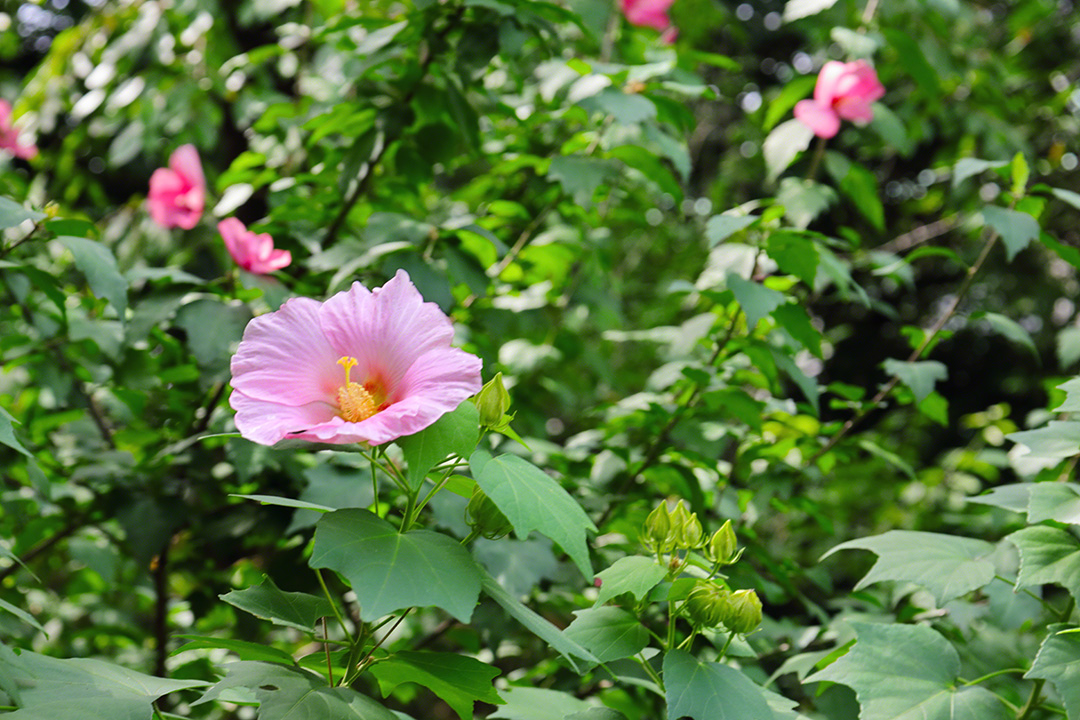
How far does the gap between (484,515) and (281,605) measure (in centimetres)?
24

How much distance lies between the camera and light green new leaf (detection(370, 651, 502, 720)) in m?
0.85

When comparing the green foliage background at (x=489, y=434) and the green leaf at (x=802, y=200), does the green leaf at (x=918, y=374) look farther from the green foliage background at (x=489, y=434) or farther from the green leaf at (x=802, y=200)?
the green leaf at (x=802, y=200)

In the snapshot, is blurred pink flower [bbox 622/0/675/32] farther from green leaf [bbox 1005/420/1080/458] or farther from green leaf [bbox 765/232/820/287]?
green leaf [bbox 1005/420/1080/458]

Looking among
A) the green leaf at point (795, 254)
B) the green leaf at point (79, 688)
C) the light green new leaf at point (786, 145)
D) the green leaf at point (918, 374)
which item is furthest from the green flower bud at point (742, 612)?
the light green new leaf at point (786, 145)

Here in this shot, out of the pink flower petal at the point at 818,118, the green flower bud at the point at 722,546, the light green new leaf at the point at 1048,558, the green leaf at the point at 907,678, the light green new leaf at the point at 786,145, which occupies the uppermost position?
the pink flower petal at the point at 818,118

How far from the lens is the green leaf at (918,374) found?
1.54m

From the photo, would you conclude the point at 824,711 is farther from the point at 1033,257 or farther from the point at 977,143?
the point at 1033,257

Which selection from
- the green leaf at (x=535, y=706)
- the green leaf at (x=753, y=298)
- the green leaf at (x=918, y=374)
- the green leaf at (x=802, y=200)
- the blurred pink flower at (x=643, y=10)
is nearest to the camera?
the green leaf at (x=535, y=706)

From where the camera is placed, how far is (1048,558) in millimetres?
1019

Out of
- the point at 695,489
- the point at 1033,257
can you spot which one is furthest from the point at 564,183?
the point at 1033,257

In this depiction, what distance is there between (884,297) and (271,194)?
4234mm

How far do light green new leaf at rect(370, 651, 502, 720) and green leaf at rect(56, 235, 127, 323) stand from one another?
2.32 feet

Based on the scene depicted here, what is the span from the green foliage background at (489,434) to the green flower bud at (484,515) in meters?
0.04

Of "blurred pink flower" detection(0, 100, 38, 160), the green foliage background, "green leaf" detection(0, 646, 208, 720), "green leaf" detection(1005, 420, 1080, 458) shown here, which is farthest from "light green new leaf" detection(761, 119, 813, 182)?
"blurred pink flower" detection(0, 100, 38, 160)
